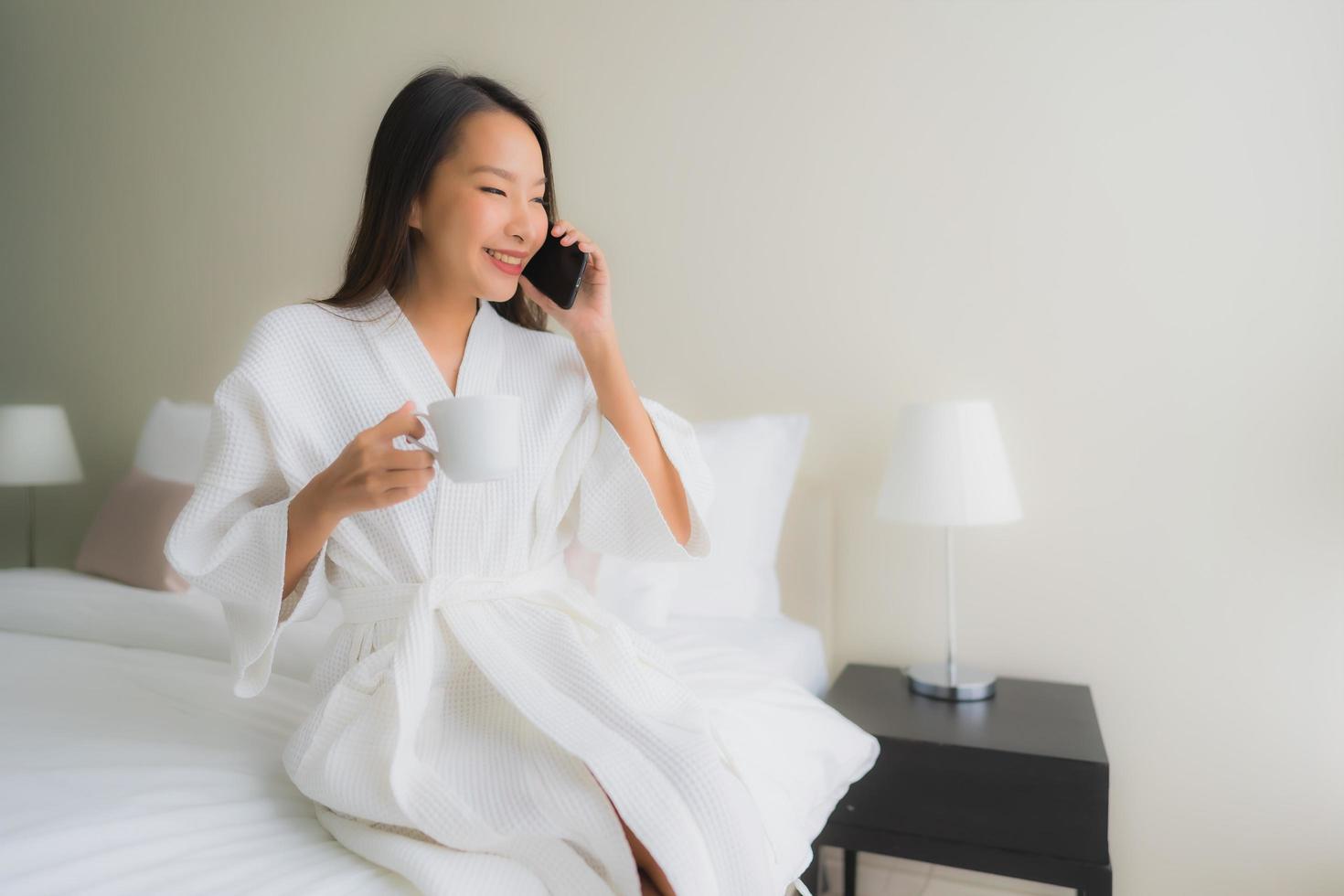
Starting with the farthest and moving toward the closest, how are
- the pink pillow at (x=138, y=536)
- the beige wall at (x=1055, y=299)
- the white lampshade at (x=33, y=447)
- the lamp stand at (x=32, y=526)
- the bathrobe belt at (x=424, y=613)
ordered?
1. the lamp stand at (x=32, y=526)
2. the white lampshade at (x=33, y=447)
3. the pink pillow at (x=138, y=536)
4. the beige wall at (x=1055, y=299)
5. the bathrobe belt at (x=424, y=613)

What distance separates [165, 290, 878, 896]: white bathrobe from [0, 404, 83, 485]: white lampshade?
7.19 feet

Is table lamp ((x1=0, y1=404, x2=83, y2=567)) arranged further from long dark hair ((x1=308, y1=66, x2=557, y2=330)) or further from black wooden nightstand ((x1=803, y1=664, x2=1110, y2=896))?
black wooden nightstand ((x1=803, y1=664, x2=1110, y2=896))

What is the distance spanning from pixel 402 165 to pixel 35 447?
2.31m

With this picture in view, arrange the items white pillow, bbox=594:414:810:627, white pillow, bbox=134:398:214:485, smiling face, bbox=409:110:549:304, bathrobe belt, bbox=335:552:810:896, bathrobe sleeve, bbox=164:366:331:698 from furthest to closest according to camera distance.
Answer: white pillow, bbox=134:398:214:485 → white pillow, bbox=594:414:810:627 → smiling face, bbox=409:110:549:304 → bathrobe sleeve, bbox=164:366:331:698 → bathrobe belt, bbox=335:552:810:896

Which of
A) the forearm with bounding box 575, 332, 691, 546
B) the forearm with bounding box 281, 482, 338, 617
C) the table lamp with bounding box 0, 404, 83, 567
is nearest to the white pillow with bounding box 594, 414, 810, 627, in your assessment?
the forearm with bounding box 575, 332, 691, 546

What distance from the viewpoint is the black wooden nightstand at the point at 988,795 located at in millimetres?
1590

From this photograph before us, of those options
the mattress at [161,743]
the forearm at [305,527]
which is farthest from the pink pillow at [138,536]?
the forearm at [305,527]

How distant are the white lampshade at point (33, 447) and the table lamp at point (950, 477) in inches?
99.6

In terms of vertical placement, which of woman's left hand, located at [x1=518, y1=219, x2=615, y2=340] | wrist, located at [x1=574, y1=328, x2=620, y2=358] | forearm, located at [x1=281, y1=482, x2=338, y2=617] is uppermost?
woman's left hand, located at [x1=518, y1=219, x2=615, y2=340]

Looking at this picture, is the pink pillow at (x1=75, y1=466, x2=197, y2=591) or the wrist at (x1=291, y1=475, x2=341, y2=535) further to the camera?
the pink pillow at (x1=75, y1=466, x2=197, y2=591)

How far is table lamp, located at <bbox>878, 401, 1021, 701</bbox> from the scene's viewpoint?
6.07 feet

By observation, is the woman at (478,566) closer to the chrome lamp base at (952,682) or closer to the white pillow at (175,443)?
the chrome lamp base at (952,682)

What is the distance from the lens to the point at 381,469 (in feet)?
3.36

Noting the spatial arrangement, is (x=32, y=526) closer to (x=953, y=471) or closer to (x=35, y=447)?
(x=35, y=447)
